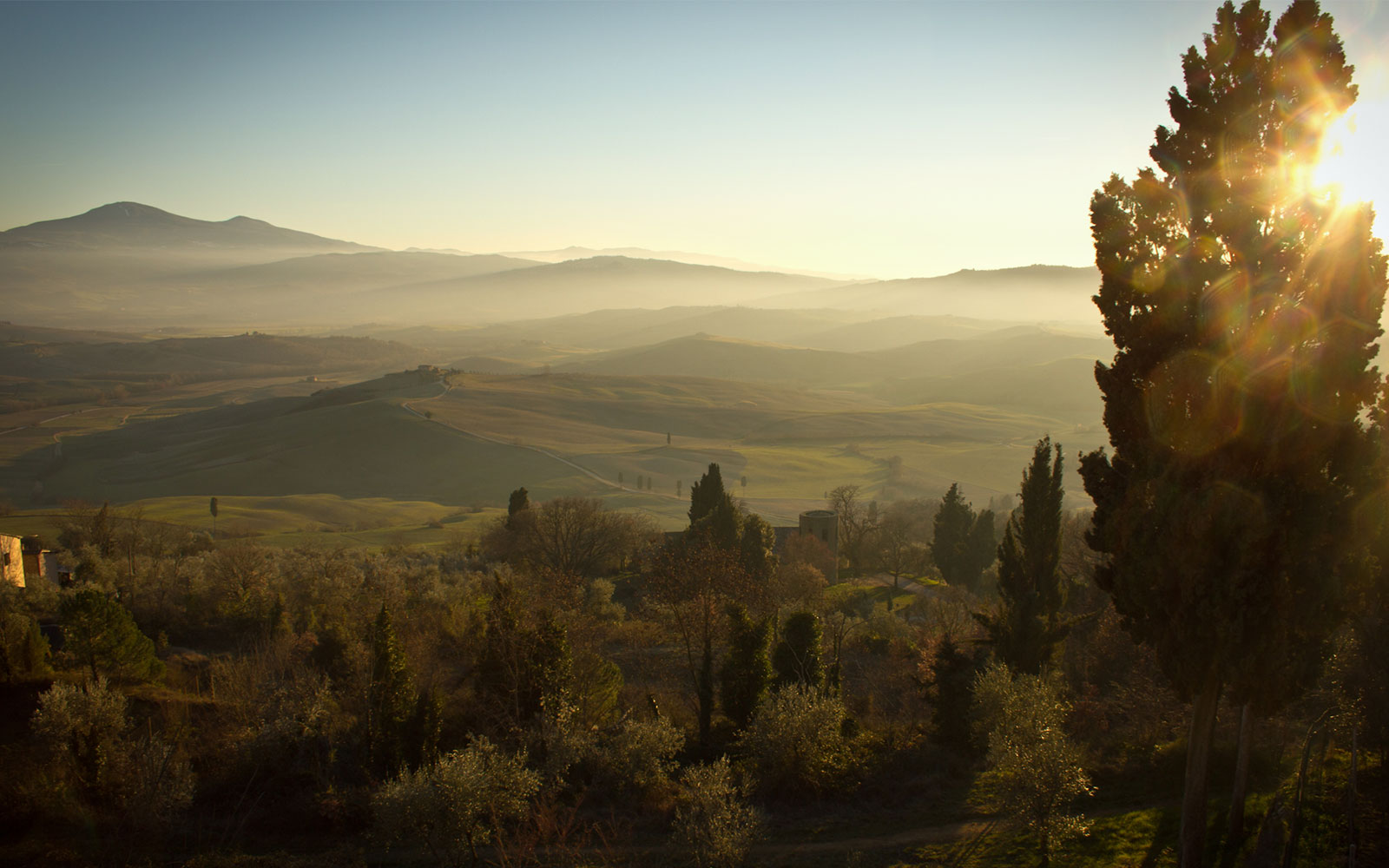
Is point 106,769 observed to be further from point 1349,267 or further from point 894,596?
point 894,596

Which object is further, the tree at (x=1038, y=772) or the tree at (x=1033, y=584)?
the tree at (x=1033, y=584)

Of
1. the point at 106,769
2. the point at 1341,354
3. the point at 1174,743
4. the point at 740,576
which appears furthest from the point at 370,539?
the point at 1341,354

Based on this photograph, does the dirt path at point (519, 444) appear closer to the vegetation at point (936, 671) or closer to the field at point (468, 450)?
the field at point (468, 450)

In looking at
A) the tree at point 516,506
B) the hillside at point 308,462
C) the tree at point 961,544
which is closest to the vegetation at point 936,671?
the tree at point 516,506

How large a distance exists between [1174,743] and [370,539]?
52.2 m

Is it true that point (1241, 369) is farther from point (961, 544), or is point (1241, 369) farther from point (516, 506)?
point (516, 506)

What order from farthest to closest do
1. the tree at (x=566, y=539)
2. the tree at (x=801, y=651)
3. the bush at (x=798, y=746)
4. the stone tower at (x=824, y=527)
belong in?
the stone tower at (x=824, y=527), the tree at (x=566, y=539), the tree at (x=801, y=651), the bush at (x=798, y=746)

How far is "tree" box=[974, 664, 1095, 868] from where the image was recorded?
14.4 metres

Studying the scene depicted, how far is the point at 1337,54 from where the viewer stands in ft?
42.5

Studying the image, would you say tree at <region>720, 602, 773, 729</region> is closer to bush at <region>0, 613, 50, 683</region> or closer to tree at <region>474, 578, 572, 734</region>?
tree at <region>474, 578, 572, 734</region>

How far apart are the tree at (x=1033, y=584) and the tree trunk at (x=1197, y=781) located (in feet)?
33.7

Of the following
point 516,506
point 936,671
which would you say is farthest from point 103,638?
point 516,506

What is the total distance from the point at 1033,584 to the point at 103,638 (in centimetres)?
2369

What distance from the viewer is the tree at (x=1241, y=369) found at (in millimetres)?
12484
